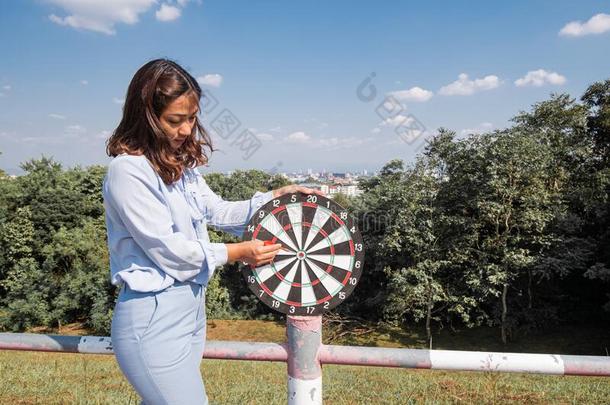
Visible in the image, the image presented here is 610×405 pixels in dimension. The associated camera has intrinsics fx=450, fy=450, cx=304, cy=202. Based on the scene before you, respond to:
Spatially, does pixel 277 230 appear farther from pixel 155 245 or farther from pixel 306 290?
pixel 155 245

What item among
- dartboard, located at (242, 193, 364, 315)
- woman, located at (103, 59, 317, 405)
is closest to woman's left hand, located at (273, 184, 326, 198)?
dartboard, located at (242, 193, 364, 315)

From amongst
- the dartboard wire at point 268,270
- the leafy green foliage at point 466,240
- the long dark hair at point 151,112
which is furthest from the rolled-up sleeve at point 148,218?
the leafy green foliage at point 466,240

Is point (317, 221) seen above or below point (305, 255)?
above

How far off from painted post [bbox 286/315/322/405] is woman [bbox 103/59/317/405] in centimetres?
47

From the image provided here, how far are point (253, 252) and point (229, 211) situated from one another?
40cm

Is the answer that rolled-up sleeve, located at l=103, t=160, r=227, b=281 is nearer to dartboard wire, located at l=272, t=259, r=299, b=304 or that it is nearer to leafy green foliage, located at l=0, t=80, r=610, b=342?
dartboard wire, located at l=272, t=259, r=299, b=304

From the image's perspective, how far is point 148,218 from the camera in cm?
163

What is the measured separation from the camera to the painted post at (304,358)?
82.3 inches

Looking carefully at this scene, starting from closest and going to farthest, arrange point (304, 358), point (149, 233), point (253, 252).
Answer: point (149, 233) → point (253, 252) → point (304, 358)

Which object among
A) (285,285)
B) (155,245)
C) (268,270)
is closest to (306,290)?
(285,285)

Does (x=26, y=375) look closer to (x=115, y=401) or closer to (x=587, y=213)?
(x=115, y=401)

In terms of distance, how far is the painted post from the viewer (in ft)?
6.86

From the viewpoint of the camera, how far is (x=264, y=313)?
2800cm

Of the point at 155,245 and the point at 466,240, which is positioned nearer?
the point at 155,245
